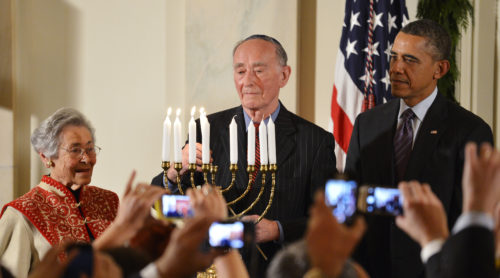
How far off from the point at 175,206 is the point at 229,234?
8.5 inches

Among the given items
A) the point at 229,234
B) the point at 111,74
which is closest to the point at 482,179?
the point at 229,234

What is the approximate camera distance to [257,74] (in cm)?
297

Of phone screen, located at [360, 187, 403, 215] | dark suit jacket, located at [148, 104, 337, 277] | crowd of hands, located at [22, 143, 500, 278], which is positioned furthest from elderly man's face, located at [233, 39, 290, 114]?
phone screen, located at [360, 187, 403, 215]

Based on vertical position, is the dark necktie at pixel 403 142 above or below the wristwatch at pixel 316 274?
above

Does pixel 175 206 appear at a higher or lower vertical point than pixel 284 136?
lower

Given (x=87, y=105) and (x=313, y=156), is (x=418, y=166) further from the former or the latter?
(x=87, y=105)

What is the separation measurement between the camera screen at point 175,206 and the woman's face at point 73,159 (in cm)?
135

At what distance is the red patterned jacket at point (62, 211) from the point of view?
2.77m

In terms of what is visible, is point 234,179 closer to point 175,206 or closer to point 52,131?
point 52,131

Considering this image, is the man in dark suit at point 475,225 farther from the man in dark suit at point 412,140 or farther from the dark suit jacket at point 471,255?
the man in dark suit at point 412,140

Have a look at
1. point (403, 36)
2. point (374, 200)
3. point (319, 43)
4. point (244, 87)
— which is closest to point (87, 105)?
point (319, 43)

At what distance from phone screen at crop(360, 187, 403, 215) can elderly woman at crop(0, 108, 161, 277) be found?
165cm

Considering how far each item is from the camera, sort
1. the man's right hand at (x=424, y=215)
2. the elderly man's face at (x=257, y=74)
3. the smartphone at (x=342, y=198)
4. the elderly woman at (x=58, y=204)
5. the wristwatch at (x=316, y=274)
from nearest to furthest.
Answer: the wristwatch at (x=316, y=274) < the man's right hand at (x=424, y=215) < the smartphone at (x=342, y=198) < the elderly woman at (x=58, y=204) < the elderly man's face at (x=257, y=74)

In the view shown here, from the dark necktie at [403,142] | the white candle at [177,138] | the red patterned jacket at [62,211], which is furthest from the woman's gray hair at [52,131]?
the dark necktie at [403,142]
